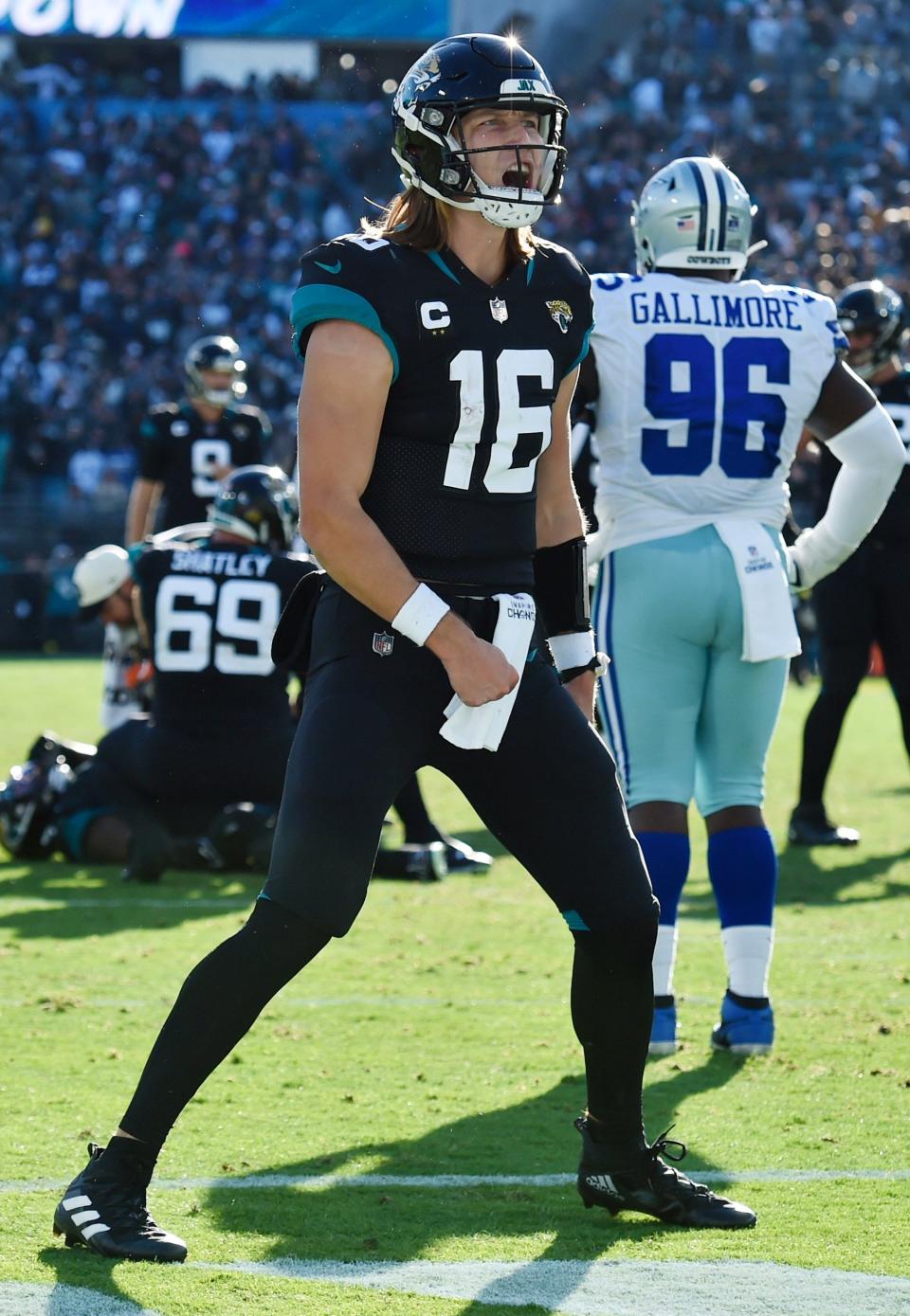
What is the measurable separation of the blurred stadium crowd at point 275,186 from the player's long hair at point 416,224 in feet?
65.7

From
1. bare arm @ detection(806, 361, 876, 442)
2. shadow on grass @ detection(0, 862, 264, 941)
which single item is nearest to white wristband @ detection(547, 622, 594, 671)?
bare arm @ detection(806, 361, 876, 442)

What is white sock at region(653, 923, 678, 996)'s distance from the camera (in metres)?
4.48

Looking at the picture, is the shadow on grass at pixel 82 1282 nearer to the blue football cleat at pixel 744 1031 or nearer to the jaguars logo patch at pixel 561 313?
the jaguars logo patch at pixel 561 313

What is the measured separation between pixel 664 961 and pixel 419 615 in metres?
1.72

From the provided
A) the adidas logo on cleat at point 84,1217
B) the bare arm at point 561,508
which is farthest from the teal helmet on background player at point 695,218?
the adidas logo on cleat at point 84,1217

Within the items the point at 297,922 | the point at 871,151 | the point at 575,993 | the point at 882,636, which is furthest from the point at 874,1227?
the point at 871,151

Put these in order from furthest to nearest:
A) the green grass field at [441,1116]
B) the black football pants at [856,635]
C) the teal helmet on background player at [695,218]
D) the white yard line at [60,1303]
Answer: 1. the black football pants at [856,635]
2. the teal helmet on background player at [695,218]
3. the green grass field at [441,1116]
4. the white yard line at [60,1303]

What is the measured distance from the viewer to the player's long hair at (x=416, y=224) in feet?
10.4

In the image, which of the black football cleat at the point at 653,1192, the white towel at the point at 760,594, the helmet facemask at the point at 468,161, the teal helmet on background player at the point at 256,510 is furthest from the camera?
the teal helmet on background player at the point at 256,510

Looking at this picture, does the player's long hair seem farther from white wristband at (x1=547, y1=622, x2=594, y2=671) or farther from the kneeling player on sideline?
white wristband at (x1=547, y1=622, x2=594, y2=671)

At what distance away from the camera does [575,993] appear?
132 inches

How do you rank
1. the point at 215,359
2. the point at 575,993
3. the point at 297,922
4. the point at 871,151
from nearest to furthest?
1. the point at 297,922
2. the point at 575,993
3. the point at 215,359
4. the point at 871,151

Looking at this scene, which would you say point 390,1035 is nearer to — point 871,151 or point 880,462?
point 880,462

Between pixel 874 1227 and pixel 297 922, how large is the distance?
41.7 inches
